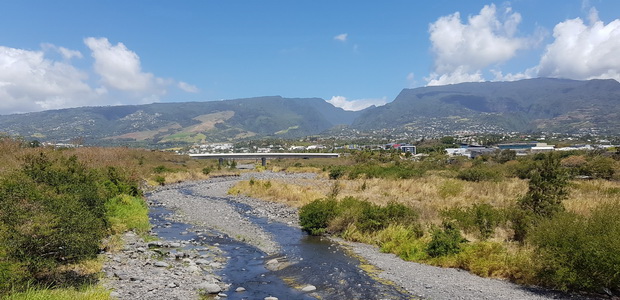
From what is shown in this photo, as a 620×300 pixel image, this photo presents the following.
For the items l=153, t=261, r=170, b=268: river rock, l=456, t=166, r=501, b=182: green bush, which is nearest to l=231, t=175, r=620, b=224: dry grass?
l=456, t=166, r=501, b=182: green bush

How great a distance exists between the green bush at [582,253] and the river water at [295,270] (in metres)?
4.65

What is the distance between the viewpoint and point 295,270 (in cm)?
1577

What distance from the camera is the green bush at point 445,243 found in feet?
52.3

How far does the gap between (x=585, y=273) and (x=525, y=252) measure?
263cm

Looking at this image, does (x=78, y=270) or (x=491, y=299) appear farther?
(x=78, y=270)

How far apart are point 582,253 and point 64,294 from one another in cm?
1473

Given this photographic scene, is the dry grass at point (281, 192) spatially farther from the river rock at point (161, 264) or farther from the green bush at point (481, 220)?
the river rock at point (161, 264)

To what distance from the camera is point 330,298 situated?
12.5 metres

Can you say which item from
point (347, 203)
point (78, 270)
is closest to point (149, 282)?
point (78, 270)

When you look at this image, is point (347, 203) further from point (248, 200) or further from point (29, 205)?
point (248, 200)

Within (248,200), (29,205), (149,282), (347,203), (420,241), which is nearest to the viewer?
(29,205)

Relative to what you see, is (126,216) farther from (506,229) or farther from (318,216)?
(506,229)

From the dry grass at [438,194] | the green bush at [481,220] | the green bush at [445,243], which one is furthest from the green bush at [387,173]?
the green bush at [445,243]

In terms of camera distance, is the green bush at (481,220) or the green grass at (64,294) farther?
the green bush at (481,220)
